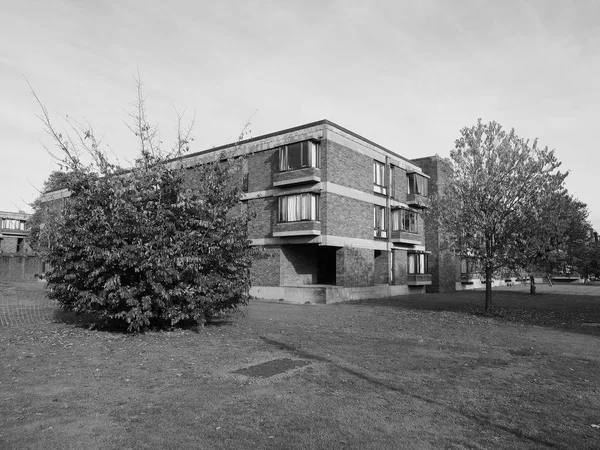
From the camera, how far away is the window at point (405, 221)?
33.3 m

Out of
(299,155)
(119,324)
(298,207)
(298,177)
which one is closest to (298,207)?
(298,207)

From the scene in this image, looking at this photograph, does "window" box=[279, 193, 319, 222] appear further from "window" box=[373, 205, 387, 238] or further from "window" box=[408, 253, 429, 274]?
"window" box=[408, 253, 429, 274]

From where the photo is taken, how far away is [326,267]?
1299 inches

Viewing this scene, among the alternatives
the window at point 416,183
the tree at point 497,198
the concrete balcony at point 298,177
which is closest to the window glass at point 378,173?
the window at point 416,183

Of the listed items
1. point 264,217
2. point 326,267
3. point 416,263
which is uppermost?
point 264,217

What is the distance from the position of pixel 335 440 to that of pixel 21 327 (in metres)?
12.2

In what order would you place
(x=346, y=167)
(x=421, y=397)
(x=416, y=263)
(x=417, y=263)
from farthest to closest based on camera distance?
(x=417, y=263), (x=416, y=263), (x=346, y=167), (x=421, y=397)

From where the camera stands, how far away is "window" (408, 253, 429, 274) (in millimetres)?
35656

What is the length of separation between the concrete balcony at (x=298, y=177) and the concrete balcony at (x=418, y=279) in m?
13.4

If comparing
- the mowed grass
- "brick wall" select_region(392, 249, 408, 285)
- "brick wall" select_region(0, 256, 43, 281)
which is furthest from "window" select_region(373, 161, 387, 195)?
"brick wall" select_region(0, 256, 43, 281)

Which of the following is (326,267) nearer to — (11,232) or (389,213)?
(389,213)

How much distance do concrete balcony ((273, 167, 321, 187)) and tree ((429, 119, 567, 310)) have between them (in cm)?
893

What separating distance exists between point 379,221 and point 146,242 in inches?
881

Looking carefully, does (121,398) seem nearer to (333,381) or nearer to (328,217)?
(333,381)
